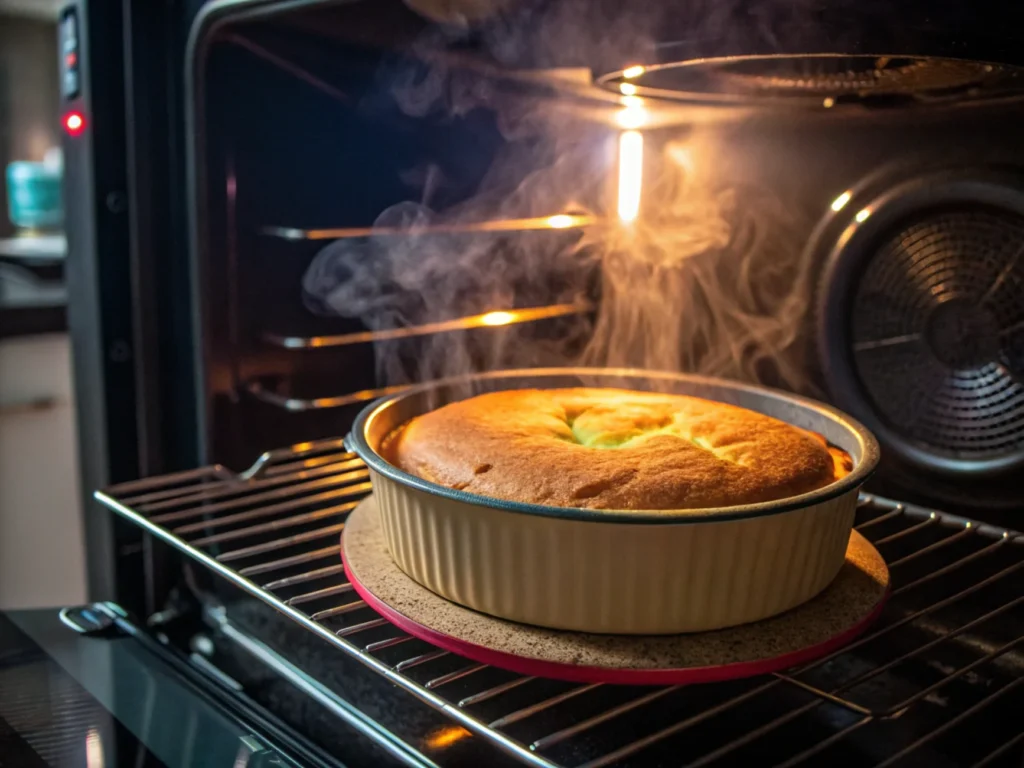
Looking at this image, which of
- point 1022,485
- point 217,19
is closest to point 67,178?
point 217,19

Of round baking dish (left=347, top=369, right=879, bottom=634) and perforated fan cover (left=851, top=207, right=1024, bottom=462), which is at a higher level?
perforated fan cover (left=851, top=207, right=1024, bottom=462)

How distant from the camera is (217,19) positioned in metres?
0.89

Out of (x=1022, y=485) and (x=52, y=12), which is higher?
(x=52, y=12)

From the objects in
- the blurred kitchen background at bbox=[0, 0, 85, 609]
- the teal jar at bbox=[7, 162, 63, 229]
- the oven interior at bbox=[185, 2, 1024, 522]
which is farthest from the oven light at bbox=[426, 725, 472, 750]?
the teal jar at bbox=[7, 162, 63, 229]

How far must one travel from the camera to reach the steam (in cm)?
106

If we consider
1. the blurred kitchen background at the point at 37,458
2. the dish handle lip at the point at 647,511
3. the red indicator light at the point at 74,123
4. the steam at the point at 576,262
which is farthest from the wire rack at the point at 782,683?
the blurred kitchen background at the point at 37,458

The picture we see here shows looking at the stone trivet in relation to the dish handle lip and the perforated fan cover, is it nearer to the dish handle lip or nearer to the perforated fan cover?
the dish handle lip

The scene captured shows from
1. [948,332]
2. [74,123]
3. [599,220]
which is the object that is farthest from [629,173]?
[74,123]

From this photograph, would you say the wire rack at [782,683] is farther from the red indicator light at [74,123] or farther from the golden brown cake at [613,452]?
the red indicator light at [74,123]

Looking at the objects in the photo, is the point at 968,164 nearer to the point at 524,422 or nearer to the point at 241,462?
the point at 524,422

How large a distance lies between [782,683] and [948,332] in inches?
15.7

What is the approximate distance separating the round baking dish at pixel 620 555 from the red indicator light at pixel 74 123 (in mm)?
529

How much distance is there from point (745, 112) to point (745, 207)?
0.11 m

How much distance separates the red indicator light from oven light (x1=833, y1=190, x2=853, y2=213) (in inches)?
31.7
